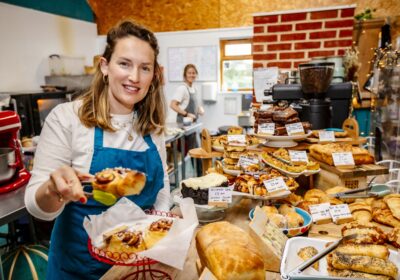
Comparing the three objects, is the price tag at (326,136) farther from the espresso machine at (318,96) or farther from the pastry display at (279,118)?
the espresso machine at (318,96)

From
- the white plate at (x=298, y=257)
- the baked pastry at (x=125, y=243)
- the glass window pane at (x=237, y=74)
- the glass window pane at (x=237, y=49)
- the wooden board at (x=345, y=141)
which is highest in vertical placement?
the glass window pane at (x=237, y=49)

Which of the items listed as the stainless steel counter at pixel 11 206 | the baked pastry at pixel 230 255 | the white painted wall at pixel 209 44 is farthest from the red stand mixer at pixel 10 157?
the white painted wall at pixel 209 44

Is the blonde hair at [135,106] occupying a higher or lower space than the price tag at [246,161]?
higher

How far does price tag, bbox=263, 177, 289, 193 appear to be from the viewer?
1.61m

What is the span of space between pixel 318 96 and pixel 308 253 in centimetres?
165

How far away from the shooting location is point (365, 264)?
1026 mm

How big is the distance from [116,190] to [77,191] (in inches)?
4.4

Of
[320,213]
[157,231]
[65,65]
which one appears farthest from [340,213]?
[65,65]

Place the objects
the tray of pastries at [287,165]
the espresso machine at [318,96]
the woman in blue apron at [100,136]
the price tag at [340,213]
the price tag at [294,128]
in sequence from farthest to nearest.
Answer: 1. the espresso machine at [318,96]
2. the price tag at [294,128]
3. the tray of pastries at [287,165]
4. the price tag at [340,213]
5. the woman in blue apron at [100,136]

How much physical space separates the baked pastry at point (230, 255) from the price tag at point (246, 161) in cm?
79

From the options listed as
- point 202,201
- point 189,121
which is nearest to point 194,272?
point 202,201

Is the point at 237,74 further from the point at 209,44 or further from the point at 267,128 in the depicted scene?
the point at 267,128

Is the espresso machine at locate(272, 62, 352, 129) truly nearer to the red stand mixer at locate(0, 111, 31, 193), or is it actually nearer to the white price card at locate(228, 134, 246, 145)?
the white price card at locate(228, 134, 246, 145)

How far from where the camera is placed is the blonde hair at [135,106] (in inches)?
57.9
